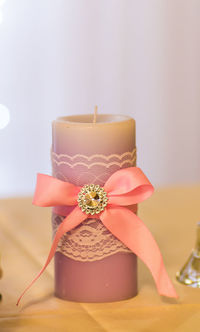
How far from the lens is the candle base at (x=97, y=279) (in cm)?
74

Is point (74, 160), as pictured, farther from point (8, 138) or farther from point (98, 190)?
point (8, 138)

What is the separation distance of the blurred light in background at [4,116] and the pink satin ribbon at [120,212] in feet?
6.23

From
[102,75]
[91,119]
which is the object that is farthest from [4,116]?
[91,119]

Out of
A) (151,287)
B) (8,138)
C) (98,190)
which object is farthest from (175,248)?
(8,138)

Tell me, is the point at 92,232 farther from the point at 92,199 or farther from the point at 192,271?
the point at 192,271

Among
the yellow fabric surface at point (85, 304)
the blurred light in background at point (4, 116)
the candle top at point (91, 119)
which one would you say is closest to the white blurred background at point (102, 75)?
the blurred light in background at point (4, 116)

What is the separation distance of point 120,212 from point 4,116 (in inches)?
76.5

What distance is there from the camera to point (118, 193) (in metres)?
0.72

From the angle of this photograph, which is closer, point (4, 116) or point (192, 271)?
point (192, 271)

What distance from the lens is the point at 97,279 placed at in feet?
2.44

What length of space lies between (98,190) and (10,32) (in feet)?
6.32

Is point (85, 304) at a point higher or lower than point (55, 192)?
lower

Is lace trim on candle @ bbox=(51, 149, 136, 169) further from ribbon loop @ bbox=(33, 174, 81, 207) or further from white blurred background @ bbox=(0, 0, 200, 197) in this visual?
white blurred background @ bbox=(0, 0, 200, 197)

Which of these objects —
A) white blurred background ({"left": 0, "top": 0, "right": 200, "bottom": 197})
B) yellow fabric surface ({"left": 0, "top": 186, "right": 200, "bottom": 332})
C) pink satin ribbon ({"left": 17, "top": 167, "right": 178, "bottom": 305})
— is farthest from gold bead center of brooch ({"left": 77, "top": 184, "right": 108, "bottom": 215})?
white blurred background ({"left": 0, "top": 0, "right": 200, "bottom": 197})
